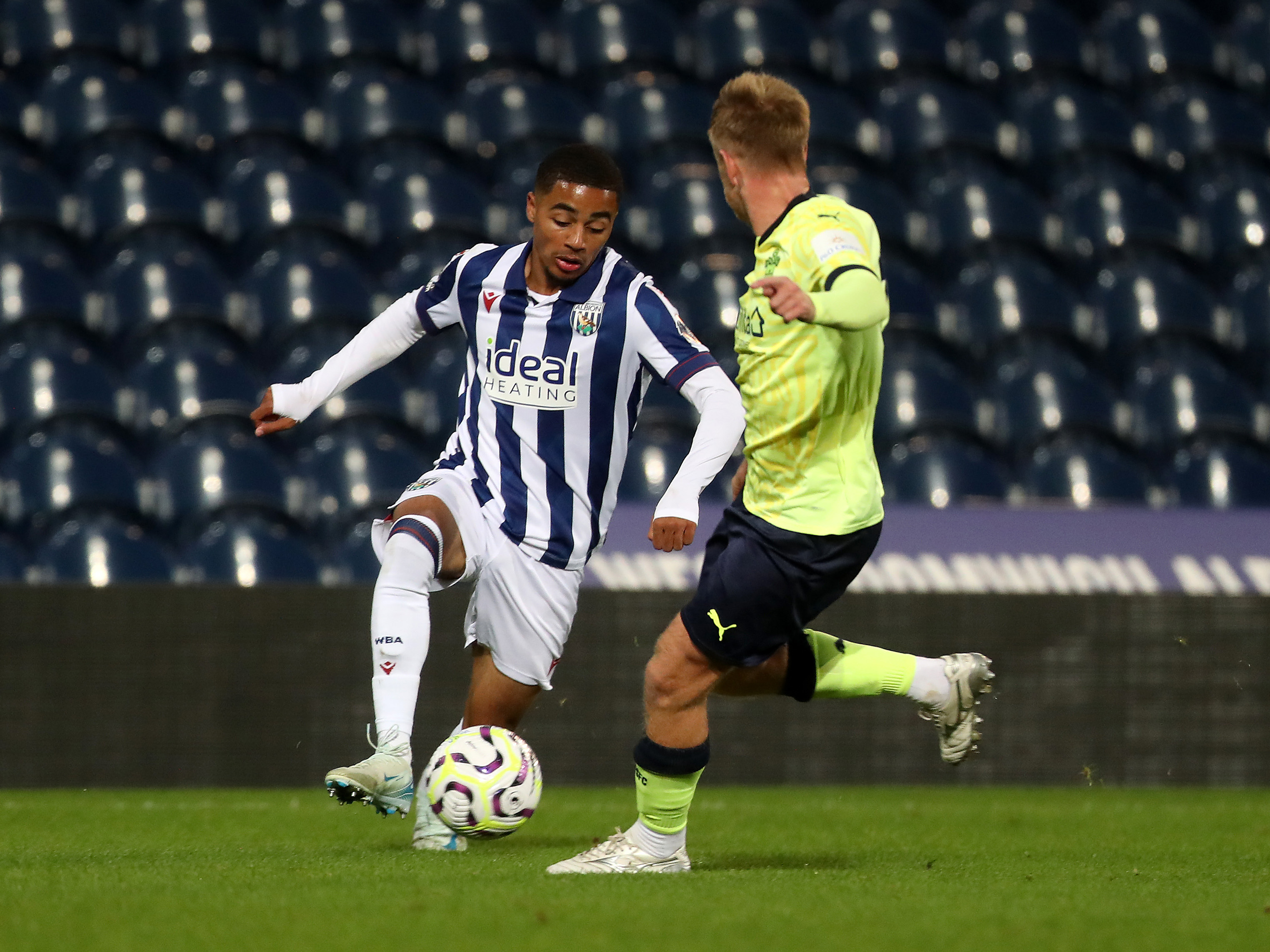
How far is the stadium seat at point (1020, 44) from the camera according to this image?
10.2 m

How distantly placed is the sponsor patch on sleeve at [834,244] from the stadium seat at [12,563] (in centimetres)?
492

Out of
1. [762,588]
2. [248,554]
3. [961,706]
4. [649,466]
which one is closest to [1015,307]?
[649,466]

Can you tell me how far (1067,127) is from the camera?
392 inches

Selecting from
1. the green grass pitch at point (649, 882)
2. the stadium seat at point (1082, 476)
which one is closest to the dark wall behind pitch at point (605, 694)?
the green grass pitch at point (649, 882)

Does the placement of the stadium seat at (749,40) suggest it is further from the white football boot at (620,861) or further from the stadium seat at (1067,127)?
the white football boot at (620,861)

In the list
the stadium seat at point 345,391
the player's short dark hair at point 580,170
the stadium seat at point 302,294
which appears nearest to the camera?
the player's short dark hair at point 580,170

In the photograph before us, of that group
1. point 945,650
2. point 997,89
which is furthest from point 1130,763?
point 997,89

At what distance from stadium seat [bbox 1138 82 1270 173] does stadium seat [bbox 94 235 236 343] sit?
5.41 meters

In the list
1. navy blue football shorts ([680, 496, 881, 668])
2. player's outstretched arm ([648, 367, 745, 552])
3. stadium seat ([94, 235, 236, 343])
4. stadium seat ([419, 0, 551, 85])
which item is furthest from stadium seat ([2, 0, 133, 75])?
navy blue football shorts ([680, 496, 881, 668])

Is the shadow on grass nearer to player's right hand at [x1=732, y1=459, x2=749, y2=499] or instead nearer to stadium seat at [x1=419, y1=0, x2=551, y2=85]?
player's right hand at [x1=732, y1=459, x2=749, y2=499]

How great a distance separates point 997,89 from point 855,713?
15.4ft

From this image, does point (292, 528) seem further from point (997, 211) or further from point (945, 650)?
point (997, 211)

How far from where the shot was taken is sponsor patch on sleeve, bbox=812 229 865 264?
3.82 meters

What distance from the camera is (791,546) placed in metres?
3.94
